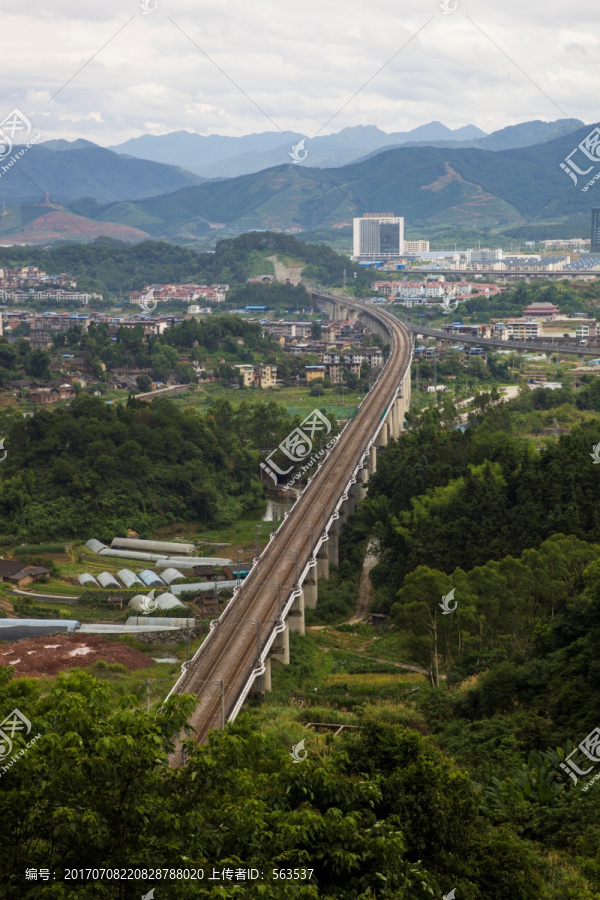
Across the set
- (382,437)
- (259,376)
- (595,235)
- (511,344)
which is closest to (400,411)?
(382,437)

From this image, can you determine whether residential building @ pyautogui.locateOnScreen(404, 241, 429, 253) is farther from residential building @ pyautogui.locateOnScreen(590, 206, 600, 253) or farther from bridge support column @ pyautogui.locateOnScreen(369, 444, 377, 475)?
bridge support column @ pyautogui.locateOnScreen(369, 444, 377, 475)

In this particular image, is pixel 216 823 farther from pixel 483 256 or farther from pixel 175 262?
pixel 483 256

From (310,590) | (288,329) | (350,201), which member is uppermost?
(350,201)

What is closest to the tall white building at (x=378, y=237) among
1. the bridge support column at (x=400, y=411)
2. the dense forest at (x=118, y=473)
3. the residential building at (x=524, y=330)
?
the residential building at (x=524, y=330)

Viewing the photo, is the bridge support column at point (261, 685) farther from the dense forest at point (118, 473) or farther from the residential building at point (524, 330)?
the residential building at point (524, 330)

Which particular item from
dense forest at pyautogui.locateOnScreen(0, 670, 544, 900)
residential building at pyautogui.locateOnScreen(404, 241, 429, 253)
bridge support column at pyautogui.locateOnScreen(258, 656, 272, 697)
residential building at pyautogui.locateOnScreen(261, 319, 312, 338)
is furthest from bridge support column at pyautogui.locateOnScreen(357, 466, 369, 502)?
residential building at pyautogui.locateOnScreen(404, 241, 429, 253)

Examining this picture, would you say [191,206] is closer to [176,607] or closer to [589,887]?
[176,607]
